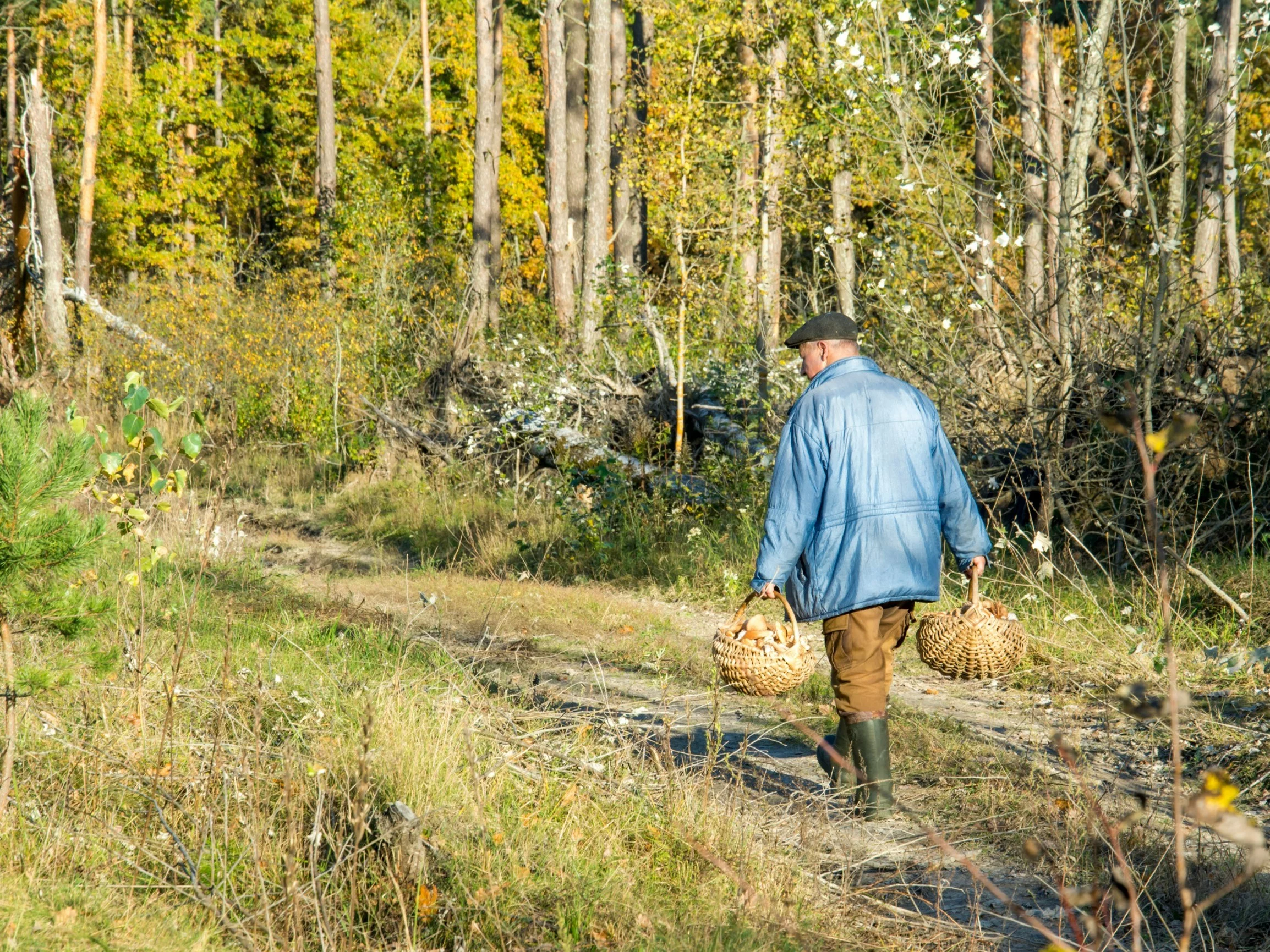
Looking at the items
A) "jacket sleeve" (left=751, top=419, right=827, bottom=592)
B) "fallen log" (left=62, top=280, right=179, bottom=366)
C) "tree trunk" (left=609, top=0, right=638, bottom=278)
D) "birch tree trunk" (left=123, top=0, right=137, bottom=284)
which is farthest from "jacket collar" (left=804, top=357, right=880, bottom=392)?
"birch tree trunk" (left=123, top=0, right=137, bottom=284)

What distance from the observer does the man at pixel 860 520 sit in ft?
14.4

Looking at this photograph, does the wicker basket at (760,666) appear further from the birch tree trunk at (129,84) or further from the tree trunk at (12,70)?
the birch tree trunk at (129,84)

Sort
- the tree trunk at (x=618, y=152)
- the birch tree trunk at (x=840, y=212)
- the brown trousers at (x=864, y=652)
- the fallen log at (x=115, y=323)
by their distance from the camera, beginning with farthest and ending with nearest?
the tree trunk at (x=618, y=152), the fallen log at (x=115, y=323), the birch tree trunk at (x=840, y=212), the brown trousers at (x=864, y=652)

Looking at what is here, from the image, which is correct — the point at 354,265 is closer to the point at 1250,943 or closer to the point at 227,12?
the point at 1250,943

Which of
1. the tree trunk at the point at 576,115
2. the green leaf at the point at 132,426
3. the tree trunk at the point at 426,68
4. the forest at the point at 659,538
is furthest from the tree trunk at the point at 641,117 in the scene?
the tree trunk at the point at 426,68

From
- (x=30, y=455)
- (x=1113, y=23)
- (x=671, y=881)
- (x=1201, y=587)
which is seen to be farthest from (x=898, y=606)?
(x=1113, y=23)

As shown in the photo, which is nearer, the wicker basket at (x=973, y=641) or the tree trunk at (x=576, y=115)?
the wicker basket at (x=973, y=641)

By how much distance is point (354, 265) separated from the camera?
18641 mm

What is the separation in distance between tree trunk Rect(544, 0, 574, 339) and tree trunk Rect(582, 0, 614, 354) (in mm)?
435

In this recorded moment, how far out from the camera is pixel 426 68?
3931cm

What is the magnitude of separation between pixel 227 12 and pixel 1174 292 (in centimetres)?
3722

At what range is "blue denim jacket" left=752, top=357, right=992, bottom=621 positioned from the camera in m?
4.39

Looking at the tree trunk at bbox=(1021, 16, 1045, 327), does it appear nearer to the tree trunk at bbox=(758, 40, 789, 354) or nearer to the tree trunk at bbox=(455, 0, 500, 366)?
the tree trunk at bbox=(758, 40, 789, 354)

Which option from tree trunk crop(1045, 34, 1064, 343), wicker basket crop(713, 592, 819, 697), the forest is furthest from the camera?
tree trunk crop(1045, 34, 1064, 343)
